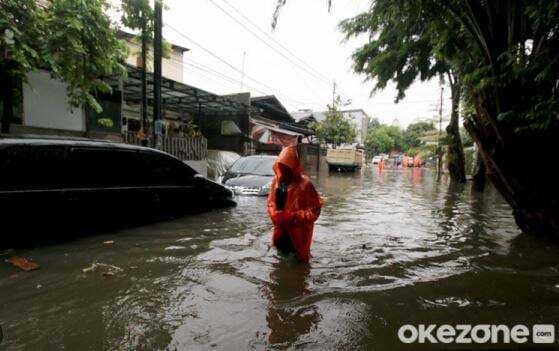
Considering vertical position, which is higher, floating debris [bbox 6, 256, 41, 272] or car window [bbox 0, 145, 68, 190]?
car window [bbox 0, 145, 68, 190]

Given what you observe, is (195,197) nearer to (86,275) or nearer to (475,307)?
(86,275)

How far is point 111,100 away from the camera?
1170cm

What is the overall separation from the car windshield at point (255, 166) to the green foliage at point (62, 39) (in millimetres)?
4306

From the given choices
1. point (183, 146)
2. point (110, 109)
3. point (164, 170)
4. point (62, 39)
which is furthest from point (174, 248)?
point (183, 146)

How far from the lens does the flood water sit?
2.59m

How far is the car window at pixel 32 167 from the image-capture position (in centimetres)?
399

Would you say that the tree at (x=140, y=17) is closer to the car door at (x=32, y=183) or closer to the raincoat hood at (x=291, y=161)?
the car door at (x=32, y=183)

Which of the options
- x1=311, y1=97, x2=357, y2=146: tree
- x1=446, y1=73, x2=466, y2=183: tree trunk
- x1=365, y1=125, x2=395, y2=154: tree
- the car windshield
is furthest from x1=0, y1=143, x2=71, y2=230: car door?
x1=365, y1=125, x2=395, y2=154: tree

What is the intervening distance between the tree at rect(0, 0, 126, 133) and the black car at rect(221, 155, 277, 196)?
12.5 ft

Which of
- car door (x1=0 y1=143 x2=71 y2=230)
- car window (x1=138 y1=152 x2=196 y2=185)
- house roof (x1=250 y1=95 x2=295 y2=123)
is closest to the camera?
car door (x1=0 y1=143 x2=71 y2=230)

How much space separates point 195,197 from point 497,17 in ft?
19.7

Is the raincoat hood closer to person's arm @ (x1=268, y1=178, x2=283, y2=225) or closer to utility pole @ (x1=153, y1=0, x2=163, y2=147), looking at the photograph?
person's arm @ (x1=268, y1=178, x2=283, y2=225)

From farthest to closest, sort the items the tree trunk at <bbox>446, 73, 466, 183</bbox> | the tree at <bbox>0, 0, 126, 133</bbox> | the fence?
the tree trunk at <bbox>446, 73, 466, 183</bbox>, the fence, the tree at <bbox>0, 0, 126, 133</bbox>

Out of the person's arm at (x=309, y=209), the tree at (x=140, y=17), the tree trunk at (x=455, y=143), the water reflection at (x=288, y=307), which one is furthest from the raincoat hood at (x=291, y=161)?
the tree trunk at (x=455, y=143)
